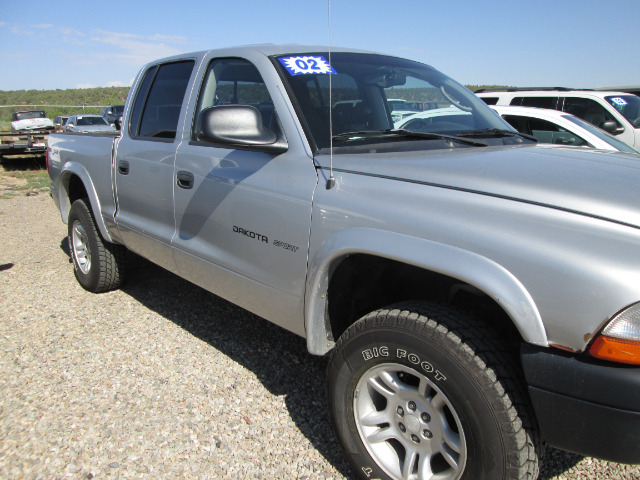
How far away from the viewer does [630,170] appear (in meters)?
1.90

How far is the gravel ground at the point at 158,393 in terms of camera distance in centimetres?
233

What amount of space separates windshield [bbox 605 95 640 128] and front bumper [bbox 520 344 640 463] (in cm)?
934

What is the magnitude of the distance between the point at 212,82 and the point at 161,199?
2.58ft

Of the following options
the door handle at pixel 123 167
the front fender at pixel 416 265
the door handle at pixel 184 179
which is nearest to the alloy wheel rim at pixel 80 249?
the door handle at pixel 123 167

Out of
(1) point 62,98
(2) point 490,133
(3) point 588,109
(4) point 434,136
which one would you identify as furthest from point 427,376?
(1) point 62,98

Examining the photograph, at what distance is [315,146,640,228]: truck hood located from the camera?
5.15ft

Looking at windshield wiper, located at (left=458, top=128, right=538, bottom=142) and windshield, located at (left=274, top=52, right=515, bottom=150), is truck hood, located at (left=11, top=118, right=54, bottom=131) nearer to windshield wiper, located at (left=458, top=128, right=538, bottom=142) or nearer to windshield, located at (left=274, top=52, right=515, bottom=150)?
windshield, located at (left=274, top=52, right=515, bottom=150)

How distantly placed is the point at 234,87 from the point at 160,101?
0.79 metres

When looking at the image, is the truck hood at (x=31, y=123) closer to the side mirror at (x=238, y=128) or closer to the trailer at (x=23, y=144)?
the trailer at (x=23, y=144)

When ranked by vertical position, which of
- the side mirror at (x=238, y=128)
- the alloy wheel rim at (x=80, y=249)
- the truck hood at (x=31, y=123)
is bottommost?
the truck hood at (x=31, y=123)

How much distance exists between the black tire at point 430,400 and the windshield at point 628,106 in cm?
913

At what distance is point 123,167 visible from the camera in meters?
3.56

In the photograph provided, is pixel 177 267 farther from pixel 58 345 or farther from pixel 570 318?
pixel 570 318

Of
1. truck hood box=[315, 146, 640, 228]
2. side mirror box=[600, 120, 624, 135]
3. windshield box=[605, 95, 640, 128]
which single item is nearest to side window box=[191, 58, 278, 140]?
truck hood box=[315, 146, 640, 228]
